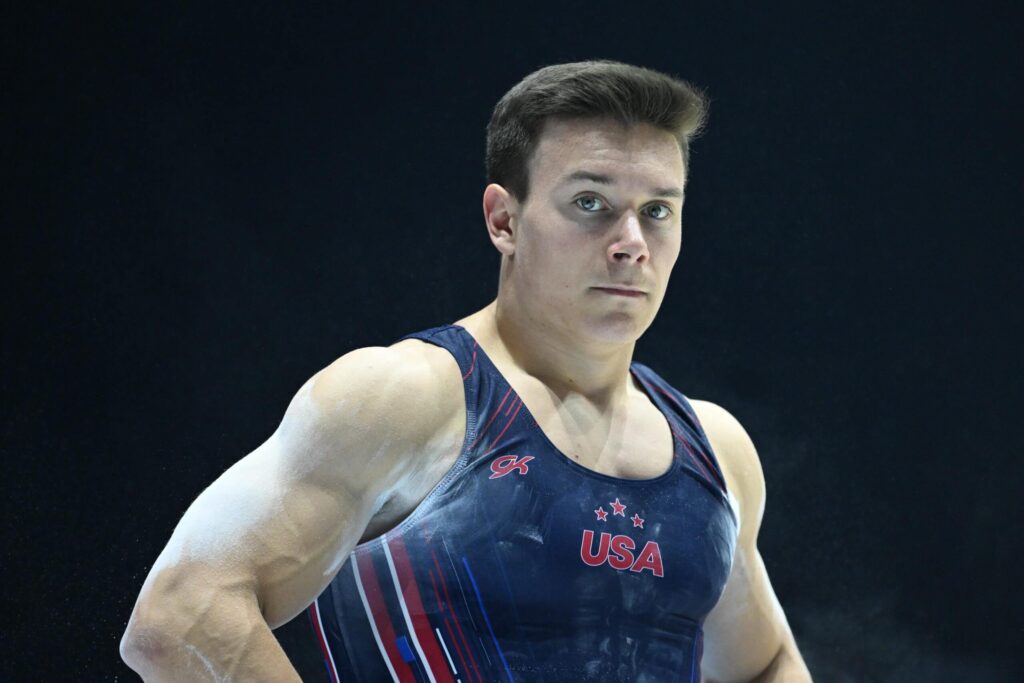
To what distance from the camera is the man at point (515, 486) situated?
1644 mm

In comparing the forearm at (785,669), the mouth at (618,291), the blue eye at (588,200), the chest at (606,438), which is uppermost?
the blue eye at (588,200)

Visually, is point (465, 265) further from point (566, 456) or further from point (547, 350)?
point (566, 456)

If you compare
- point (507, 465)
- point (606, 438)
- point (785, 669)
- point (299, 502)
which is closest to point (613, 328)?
point (606, 438)

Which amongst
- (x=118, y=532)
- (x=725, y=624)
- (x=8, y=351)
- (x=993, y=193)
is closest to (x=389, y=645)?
(x=725, y=624)

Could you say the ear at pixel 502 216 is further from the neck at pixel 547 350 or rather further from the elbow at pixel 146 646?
the elbow at pixel 146 646

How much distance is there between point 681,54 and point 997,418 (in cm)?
106

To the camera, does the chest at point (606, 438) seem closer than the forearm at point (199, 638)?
No

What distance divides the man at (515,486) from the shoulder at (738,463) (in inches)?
→ 1.1

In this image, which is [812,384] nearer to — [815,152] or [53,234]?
[815,152]

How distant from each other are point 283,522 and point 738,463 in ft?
2.57

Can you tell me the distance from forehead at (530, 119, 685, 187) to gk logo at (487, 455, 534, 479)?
0.39 m

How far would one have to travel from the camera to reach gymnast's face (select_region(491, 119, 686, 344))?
6.17 feet

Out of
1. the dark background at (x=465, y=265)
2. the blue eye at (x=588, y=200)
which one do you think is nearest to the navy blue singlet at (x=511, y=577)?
the blue eye at (x=588, y=200)

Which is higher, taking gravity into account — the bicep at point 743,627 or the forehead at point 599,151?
the forehead at point 599,151
